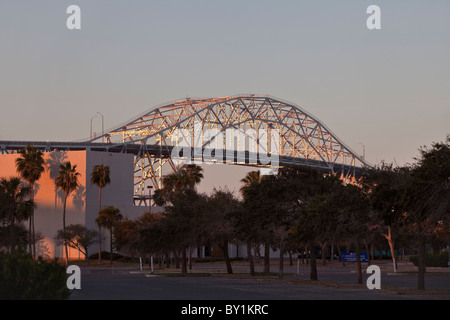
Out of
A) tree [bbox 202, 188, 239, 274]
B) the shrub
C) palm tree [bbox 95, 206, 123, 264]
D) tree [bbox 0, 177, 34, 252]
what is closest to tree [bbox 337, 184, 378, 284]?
tree [bbox 202, 188, 239, 274]

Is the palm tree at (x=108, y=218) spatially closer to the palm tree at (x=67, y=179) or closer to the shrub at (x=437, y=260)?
the palm tree at (x=67, y=179)

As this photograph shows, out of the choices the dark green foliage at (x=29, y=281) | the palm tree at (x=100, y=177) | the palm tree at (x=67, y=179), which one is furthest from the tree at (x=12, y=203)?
the dark green foliage at (x=29, y=281)

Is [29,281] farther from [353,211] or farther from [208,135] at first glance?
[208,135]

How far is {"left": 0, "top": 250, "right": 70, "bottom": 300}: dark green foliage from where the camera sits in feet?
74.6

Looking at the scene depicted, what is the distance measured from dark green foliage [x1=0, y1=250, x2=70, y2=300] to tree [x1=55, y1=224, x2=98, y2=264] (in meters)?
91.6

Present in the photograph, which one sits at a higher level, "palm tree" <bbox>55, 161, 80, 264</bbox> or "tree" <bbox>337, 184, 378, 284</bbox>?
"palm tree" <bbox>55, 161, 80, 264</bbox>

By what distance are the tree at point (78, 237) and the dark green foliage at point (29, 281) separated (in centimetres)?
9158

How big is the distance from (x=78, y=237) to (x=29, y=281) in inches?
3769

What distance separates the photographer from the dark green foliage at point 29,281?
2275 centimetres

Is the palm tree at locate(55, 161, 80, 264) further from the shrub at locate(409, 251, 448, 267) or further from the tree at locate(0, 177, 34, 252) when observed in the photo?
the shrub at locate(409, 251, 448, 267)

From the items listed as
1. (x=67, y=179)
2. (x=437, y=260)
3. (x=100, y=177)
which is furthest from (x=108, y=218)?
(x=437, y=260)

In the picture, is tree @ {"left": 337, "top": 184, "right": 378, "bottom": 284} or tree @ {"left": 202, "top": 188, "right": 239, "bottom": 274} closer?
tree @ {"left": 337, "top": 184, "right": 378, "bottom": 284}
